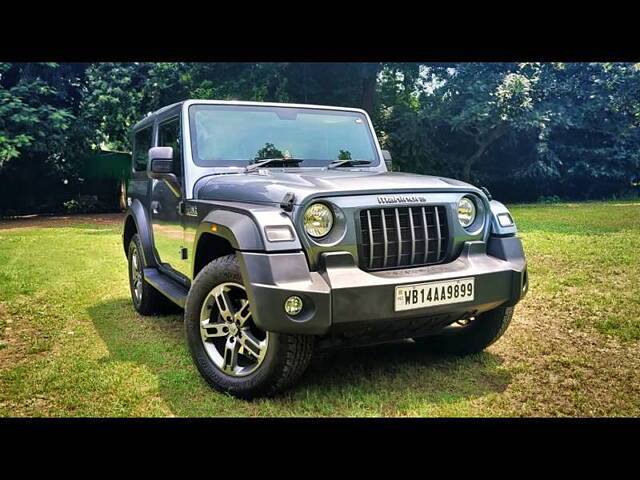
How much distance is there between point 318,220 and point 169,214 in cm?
199

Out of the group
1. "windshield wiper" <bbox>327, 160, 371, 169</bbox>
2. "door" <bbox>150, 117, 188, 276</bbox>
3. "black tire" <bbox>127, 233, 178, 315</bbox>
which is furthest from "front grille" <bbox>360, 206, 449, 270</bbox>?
"black tire" <bbox>127, 233, 178, 315</bbox>

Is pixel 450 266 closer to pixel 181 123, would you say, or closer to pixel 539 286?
pixel 181 123

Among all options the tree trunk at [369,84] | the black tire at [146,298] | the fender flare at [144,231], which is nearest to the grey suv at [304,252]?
the fender flare at [144,231]

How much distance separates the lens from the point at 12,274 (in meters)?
8.59

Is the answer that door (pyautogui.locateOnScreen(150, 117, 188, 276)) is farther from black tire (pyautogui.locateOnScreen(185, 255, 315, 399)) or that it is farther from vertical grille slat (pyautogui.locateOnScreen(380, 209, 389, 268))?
vertical grille slat (pyautogui.locateOnScreen(380, 209, 389, 268))

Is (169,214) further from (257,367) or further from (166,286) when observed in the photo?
(257,367)

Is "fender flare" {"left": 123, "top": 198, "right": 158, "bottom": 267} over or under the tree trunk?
under

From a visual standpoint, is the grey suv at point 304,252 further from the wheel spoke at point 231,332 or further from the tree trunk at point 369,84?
the tree trunk at point 369,84

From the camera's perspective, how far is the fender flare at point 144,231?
5613 mm

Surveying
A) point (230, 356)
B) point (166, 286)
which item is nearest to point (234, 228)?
point (230, 356)

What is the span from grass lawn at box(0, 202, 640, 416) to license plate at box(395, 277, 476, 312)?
634 millimetres

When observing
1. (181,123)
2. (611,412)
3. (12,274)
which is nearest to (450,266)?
(611,412)

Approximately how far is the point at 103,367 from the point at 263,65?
57.7 ft

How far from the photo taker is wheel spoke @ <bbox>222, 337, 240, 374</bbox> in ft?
12.1
